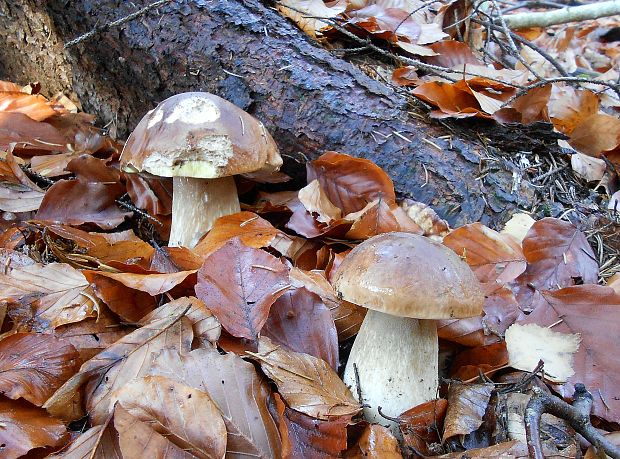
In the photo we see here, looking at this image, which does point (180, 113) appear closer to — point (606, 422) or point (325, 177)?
point (325, 177)

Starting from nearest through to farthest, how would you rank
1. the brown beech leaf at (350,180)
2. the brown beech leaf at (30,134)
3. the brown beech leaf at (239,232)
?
the brown beech leaf at (239,232), the brown beech leaf at (350,180), the brown beech leaf at (30,134)

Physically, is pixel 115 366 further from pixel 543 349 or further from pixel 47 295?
pixel 543 349

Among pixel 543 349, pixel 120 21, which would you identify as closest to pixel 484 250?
pixel 543 349

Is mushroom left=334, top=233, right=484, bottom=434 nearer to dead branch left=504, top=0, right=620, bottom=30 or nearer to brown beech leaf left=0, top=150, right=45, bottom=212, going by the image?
brown beech leaf left=0, top=150, right=45, bottom=212

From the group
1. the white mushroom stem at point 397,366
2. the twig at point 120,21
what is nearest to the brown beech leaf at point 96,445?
the white mushroom stem at point 397,366

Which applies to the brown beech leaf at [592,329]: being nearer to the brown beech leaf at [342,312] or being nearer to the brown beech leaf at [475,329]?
the brown beech leaf at [475,329]

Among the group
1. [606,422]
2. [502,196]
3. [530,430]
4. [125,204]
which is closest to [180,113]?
[125,204]
